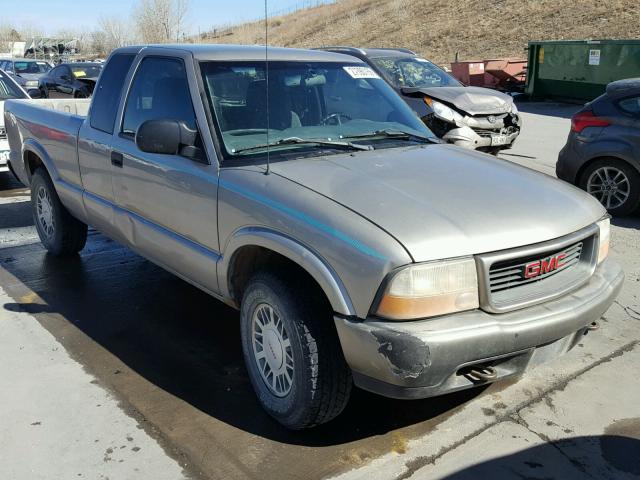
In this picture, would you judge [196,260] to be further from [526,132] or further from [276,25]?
[276,25]

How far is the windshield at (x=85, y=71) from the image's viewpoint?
59.0 feet

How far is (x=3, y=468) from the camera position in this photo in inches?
120

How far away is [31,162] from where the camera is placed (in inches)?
246

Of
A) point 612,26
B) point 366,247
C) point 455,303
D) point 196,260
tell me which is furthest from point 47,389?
point 612,26

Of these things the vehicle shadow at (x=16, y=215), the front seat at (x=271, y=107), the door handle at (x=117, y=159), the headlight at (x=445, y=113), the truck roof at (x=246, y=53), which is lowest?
the vehicle shadow at (x=16, y=215)

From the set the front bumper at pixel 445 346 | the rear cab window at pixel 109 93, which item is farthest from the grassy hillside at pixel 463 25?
the front bumper at pixel 445 346

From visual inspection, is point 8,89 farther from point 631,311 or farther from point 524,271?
point 524,271

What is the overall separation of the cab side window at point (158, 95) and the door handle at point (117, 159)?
16 cm

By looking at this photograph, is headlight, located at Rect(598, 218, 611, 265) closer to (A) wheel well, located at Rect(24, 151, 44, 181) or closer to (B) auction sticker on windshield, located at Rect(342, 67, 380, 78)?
(B) auction sticker on windshield, located at Rect(342, 67, 380, 78)

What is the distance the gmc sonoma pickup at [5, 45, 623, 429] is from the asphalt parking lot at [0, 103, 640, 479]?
0.28m

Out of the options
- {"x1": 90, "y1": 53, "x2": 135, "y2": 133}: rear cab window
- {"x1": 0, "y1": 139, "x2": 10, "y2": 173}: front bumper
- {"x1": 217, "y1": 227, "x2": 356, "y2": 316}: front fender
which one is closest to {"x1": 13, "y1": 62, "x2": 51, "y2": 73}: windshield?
{"x1": 0, "y1": 139, "x2": 10, "y2": 173}: front bumper

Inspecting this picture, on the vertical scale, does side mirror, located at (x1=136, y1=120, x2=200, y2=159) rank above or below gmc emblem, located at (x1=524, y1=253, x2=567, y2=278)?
above

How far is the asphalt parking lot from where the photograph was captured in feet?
10.0

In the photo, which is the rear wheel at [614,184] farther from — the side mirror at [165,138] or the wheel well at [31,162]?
the wheel well at [31,162]
